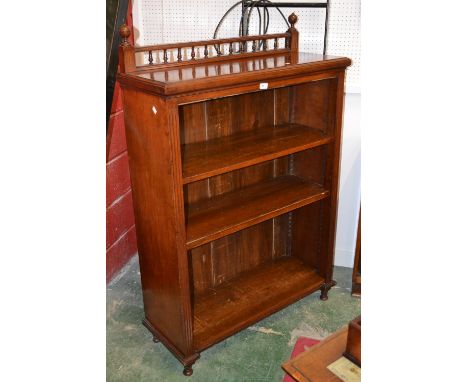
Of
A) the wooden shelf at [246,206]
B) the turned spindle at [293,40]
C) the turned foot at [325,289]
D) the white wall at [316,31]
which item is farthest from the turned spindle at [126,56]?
the turned foot at [325,289]

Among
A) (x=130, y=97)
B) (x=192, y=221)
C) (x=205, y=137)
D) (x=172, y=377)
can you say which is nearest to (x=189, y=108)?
(x=205, y=137)

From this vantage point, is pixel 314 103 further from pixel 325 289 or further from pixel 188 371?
pixel 188 371

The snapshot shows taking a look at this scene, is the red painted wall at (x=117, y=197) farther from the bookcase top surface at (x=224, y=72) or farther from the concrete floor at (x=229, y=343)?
the bookcase top surface at (x=224, y=72)

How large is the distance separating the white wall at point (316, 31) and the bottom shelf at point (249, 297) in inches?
19.1

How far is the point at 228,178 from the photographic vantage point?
2.65 metres

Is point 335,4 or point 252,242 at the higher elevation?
point 335,4

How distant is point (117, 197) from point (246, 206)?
978mm

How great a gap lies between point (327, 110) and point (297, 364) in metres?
1.63

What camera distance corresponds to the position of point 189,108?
7.58 feet

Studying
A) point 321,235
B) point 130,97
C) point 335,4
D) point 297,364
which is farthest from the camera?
point 321,235

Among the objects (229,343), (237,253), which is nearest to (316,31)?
(237,253)

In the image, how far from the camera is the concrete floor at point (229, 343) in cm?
231

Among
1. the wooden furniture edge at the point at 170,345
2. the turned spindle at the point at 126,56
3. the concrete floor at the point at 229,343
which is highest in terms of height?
the turned spindle at the point at 126,56
